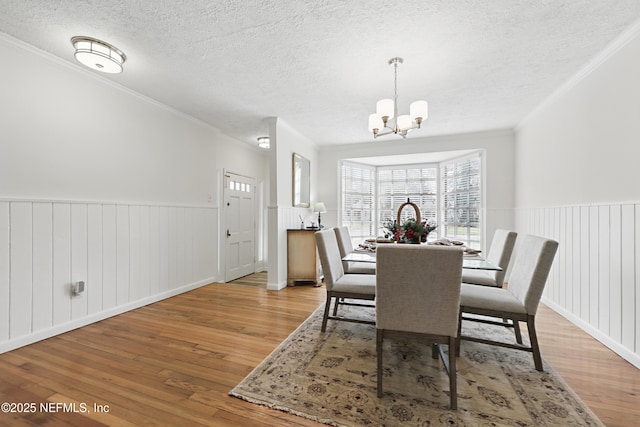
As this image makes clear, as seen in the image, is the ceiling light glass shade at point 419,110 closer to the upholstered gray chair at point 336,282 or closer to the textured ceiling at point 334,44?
the textured ceiling at point 334,44

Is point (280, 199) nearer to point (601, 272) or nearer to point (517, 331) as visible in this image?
point (517, 331)

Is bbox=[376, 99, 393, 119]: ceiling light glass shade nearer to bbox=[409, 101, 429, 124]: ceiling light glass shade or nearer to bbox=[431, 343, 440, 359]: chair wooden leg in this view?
bbox=[409, 101, 429, 124]: ceiling light glass shade

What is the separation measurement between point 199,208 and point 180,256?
2.55 ft

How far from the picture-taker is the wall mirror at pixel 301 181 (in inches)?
178

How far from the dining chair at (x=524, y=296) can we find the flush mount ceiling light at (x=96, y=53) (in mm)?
3476

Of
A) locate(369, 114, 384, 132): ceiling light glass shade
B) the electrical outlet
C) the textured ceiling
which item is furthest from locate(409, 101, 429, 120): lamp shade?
the electrical outlet

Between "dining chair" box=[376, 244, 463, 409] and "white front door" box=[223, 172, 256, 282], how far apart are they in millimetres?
3625

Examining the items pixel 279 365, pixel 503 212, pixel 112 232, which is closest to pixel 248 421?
pixel 279 365

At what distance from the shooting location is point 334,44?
2.24 m

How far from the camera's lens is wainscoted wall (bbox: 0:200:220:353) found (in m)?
2.20

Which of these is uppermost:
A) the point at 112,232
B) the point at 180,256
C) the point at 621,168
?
the point at 621,168

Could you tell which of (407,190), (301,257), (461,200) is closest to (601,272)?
(461,200)

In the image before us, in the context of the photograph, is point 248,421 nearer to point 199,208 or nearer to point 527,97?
point 199,208

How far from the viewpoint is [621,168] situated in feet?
7.11
